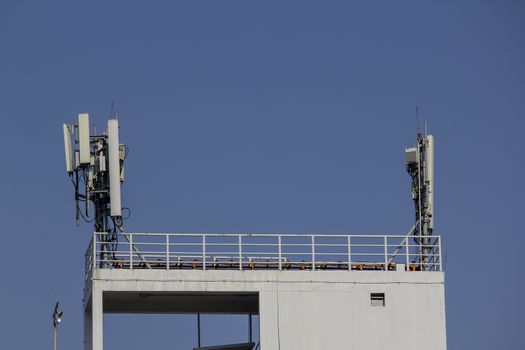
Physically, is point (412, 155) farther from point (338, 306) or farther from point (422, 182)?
point (338, 306)

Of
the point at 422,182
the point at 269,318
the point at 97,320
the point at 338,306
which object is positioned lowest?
the point at 97,320

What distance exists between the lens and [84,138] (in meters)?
71.6

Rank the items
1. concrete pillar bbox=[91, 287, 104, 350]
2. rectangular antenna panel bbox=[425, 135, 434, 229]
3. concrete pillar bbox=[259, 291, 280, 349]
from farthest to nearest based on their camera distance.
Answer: rectangular antenna panel bbox=[425, 135, 434, 229], concrete pillar bbox=[259, 291, 280, 349], concrete pillar bbox=[91, 287, 104, 350]

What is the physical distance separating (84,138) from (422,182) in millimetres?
13992

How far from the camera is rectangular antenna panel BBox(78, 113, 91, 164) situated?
71438 mm

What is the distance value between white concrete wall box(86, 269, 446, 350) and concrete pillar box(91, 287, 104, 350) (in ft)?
9.43

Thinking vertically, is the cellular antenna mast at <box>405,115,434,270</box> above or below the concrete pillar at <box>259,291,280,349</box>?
above

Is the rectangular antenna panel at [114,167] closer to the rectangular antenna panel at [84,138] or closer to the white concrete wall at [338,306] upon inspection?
the rectangular antenna panel at [84,138]

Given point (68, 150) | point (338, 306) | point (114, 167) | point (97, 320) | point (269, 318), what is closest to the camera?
point (97, 320)

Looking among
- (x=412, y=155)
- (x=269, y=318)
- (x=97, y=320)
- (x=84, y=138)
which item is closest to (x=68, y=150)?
(x=84, y=138)

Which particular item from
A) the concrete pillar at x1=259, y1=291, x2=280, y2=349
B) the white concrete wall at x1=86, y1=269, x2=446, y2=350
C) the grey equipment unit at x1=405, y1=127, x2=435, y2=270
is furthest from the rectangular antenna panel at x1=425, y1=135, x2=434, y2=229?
the concrete pillar at x1=259, y1=291, x2=280, y2=349

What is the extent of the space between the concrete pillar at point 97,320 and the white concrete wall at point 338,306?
2.87 meters

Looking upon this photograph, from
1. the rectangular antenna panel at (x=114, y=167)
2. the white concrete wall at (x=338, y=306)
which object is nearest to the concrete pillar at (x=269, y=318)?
the white concrete wall at (x=338, y=306)

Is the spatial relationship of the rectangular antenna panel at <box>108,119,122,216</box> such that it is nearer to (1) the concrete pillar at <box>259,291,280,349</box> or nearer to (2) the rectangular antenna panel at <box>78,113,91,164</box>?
(2) the rectangular antenna panel at <box>78,113,91,164</box>
